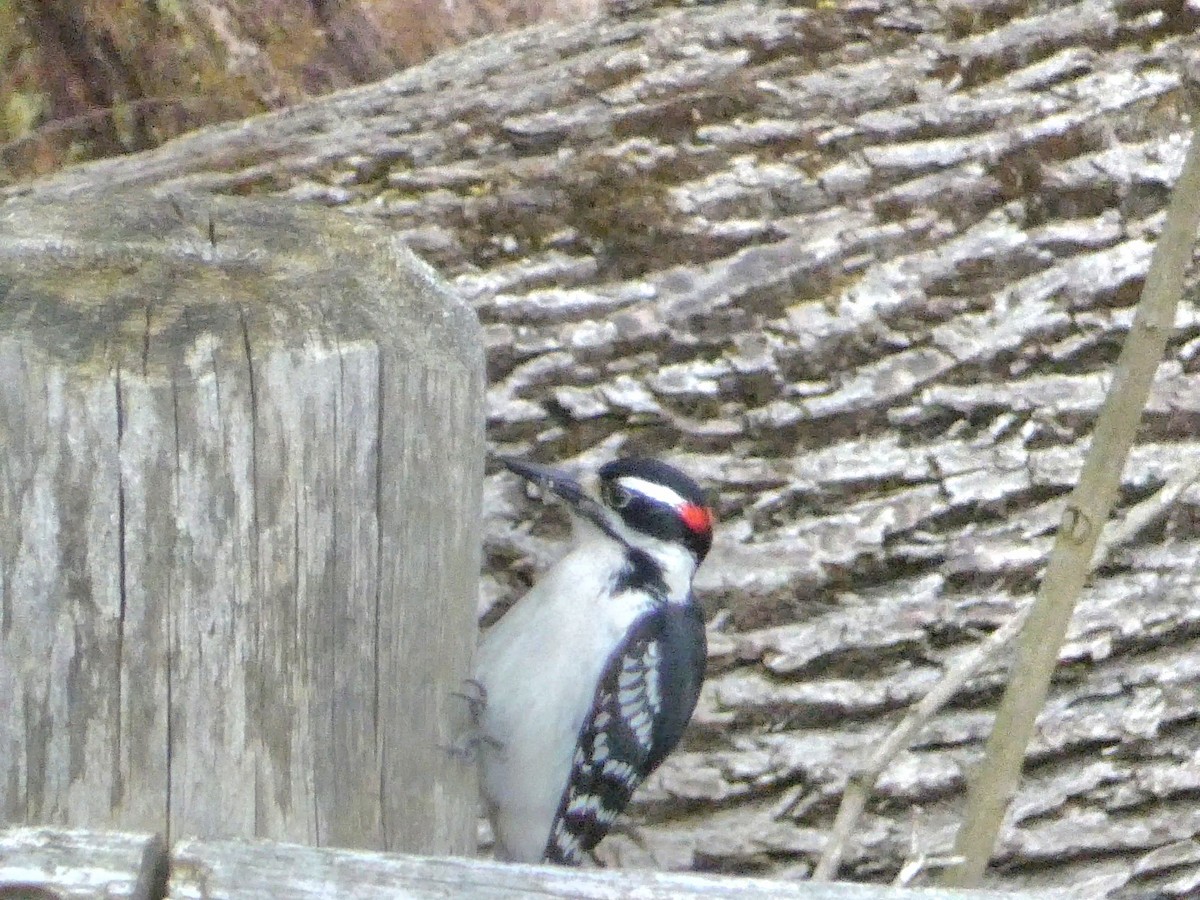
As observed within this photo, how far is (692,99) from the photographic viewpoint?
13.1 feet

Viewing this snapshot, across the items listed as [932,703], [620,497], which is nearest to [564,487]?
[620,497]

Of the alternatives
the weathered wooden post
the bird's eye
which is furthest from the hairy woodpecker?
the weathered wooden post

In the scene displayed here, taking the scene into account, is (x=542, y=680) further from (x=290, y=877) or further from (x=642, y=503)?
(x=290, y=877)

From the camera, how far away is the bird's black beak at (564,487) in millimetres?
3311

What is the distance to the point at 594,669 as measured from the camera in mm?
3230

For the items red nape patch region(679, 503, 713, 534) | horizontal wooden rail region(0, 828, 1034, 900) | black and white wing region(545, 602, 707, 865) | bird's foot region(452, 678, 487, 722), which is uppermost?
horizontal wooden rail region(0, 828, 1034, 900)

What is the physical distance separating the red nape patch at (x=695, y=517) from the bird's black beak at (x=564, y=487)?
18 cm

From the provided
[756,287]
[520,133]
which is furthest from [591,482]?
[520,133]

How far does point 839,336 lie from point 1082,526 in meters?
1.07

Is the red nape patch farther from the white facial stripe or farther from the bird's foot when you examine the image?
the bird's foot

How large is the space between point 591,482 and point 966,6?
64.6 inches

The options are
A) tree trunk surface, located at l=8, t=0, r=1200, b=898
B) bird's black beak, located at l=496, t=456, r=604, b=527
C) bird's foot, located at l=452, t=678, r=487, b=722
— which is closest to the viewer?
bird's foot, located at l=452, t=678, r=487, b=722

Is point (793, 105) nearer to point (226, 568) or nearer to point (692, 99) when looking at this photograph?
point (692, 99)

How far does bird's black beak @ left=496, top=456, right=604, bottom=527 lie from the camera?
331 cm
